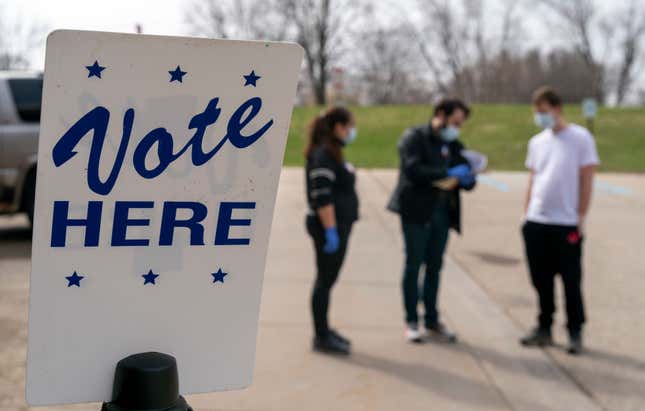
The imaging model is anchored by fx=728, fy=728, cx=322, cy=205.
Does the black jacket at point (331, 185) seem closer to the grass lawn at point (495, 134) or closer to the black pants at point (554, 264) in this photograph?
the black pants at point (554, 264)

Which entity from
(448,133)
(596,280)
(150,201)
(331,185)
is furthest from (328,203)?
(596,280)

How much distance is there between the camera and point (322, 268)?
4531mm

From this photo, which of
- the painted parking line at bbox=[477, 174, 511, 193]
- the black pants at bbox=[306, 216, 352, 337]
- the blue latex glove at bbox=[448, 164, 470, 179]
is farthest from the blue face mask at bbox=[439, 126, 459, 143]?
the painted parking line at bbox=[477, 174, 511, 193]

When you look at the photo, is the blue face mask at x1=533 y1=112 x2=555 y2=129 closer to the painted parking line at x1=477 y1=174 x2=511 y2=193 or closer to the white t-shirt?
the white t-shirt

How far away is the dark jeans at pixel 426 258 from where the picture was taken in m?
4.76

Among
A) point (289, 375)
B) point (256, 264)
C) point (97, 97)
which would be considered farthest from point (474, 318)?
point (97, 97)

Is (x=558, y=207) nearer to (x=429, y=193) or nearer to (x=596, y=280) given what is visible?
(x=429, y=193)

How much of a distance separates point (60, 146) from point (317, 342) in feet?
10.8

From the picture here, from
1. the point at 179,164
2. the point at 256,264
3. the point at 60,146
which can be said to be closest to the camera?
the point at 60,146

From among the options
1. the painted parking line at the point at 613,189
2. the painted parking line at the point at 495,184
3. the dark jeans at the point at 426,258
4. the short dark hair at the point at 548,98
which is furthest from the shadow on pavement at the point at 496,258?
the painted parking line at the point at 613,189

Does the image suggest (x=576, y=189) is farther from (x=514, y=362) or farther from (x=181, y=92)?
(x=181, y=92)

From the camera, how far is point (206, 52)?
162 centimetres

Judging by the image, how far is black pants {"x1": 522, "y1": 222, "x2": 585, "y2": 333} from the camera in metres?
4.71

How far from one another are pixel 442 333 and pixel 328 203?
138 cm
